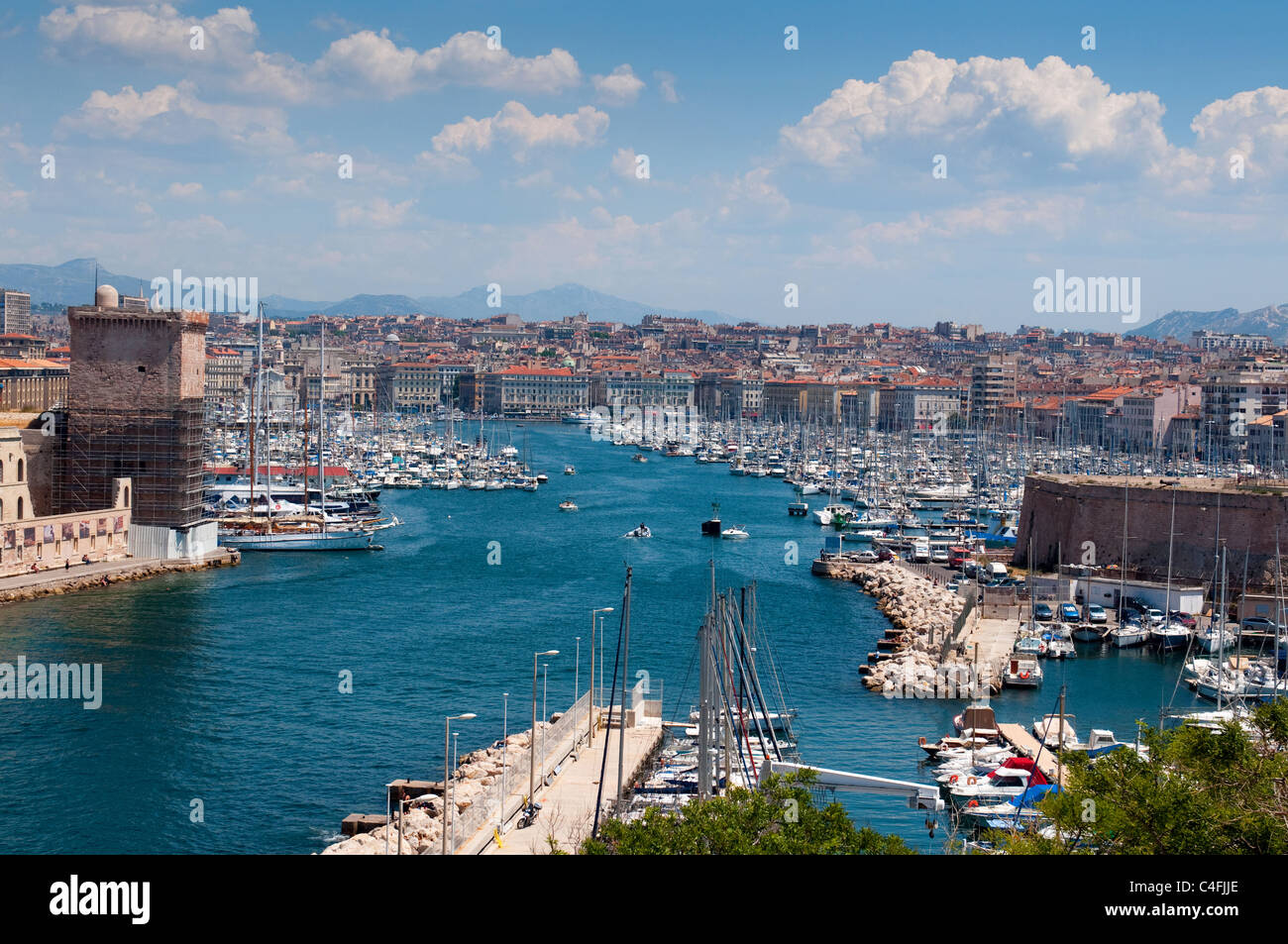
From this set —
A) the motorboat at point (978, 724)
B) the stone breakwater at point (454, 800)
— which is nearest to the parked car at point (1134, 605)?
the motorboat at point (978, 724)

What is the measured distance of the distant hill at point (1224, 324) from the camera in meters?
117

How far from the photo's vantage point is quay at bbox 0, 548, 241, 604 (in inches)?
612

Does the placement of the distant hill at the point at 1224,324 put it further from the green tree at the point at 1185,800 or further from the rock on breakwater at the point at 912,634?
the green tree at the point at 1185,800

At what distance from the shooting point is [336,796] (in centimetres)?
880

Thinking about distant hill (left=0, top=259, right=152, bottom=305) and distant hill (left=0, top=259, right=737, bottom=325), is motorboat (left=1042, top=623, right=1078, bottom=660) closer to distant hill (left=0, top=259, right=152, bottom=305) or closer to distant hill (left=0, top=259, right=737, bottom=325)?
distant hill (left=0, top=259, right=737, bottom=325)

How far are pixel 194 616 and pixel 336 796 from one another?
694 cm

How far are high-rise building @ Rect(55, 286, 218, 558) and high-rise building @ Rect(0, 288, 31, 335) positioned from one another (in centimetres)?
5189

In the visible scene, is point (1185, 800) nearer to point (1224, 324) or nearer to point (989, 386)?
point (989, 386)

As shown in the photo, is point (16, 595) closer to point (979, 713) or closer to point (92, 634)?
point (92, 634)

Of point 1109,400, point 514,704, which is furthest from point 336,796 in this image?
point 1109,400

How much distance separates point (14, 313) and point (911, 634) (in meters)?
63.0

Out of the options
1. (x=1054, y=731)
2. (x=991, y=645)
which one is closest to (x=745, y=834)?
(x=1054, y=731)

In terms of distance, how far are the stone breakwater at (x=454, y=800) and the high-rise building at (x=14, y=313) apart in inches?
2477
